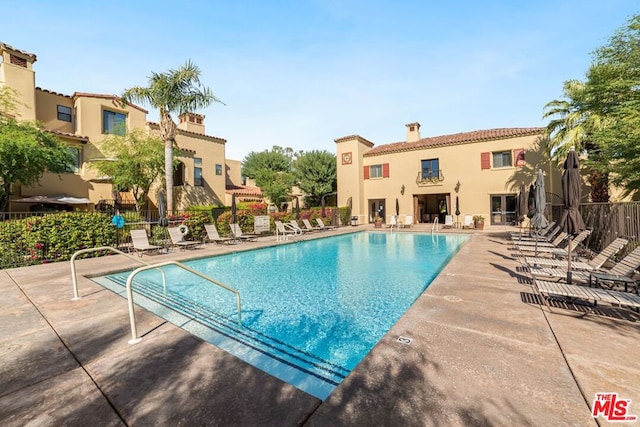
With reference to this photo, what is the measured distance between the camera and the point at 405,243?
14.3 meters

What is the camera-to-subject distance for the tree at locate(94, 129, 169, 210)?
16250 mm

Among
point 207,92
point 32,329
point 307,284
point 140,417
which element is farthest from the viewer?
point 207,92

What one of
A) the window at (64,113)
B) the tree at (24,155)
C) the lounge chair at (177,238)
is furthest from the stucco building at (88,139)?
the lounge chair at (177,238)

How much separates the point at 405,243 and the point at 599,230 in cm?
718

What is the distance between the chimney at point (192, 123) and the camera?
2278 centimetres

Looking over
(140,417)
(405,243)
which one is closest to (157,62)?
(405,243)

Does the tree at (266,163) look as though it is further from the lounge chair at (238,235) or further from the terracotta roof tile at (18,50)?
the lounge chair at (238,235)

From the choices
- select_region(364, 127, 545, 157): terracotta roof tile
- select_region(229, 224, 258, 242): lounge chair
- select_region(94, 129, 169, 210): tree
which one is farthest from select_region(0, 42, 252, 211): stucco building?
select_region(364, 127, 545, 157): terracotta roof tile

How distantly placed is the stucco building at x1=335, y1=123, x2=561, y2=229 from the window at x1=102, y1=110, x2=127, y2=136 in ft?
56.4

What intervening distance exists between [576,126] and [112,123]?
28.9 metres

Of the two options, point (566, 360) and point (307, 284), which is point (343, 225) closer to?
point (307, 284)

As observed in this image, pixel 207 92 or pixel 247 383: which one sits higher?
pixel 207 92

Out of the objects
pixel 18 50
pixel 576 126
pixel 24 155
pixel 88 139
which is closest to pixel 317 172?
pixel 88 139

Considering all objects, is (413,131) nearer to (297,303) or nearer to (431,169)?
(431,169)
